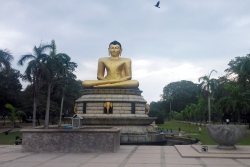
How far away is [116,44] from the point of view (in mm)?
24156

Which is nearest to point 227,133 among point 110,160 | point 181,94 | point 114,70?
point 110,160

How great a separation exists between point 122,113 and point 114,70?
4541 millimetres

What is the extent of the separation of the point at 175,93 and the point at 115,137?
7276cm

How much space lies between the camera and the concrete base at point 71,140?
1154cm

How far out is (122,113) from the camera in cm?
2036

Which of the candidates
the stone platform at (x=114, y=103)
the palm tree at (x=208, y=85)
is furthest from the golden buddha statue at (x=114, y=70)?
the palm tree at (x=208, y=85)

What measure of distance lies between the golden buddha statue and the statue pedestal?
2.64ft

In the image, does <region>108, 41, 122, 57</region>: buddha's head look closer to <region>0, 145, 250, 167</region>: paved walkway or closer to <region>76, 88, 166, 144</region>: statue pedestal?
<region>76, 88, 166, 144</region>: statue pedestal

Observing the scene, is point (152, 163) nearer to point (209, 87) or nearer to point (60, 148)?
point (60, 148)

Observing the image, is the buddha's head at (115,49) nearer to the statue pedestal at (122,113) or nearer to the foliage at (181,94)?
the statue pedestal at (122,113)

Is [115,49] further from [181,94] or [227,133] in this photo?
[181,94]

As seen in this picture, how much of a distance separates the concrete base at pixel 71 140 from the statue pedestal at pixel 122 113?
21.9 feet

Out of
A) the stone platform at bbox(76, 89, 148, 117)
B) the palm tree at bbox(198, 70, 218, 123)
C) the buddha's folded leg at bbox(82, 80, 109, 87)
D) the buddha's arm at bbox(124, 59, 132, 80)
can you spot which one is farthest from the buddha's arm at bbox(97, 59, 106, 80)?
the palm tree at bbox(198, 70, 218, 123)

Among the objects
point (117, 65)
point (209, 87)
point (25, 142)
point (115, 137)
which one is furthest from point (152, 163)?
point (209, 87)
